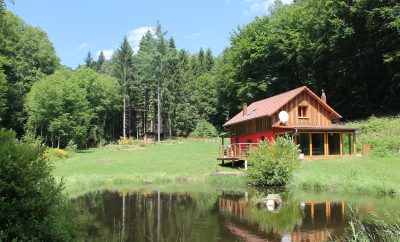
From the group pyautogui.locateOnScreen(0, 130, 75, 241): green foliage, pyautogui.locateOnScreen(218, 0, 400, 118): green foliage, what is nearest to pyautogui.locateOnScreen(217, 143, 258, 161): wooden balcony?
pyautogui.locateOnScreen(218, 0, 400, 118): green foliage

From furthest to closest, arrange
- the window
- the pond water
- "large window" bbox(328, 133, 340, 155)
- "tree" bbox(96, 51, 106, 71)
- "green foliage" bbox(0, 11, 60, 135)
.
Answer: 1. "tree" bbox(96, 51, 106, 71)
2. "green foliage" bbox(0, 11, 60, 135)
3. "large window" bbox(328, 133, 340, 155)
4. the window
5. the pond water

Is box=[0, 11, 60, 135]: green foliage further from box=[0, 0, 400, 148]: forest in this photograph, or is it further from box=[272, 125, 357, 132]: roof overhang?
box=[272, 125, 357, 132]: roof overhang

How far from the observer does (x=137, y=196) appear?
78.6 ft

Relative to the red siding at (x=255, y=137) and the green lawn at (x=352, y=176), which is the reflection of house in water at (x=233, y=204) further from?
the red siding at (x=255, y=137)

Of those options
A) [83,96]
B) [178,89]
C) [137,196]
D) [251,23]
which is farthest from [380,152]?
[178,89]

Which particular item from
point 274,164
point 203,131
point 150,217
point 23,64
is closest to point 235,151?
point 274,164

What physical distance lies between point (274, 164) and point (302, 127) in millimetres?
10032

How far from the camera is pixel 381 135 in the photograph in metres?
36.4

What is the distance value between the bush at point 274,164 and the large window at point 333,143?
45.7 ft

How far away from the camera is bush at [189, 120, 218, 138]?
7244 centimetres

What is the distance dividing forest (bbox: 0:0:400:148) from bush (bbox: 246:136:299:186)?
60.5 ft

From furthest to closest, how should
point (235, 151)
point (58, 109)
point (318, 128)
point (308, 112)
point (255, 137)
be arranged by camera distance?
point (58, 109)
point (255, 137)
point (308, 112)
point (235, 151)
point (318, 128)

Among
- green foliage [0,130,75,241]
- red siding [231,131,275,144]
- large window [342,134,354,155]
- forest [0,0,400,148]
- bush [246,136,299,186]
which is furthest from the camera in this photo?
forest [0,0,400,148]

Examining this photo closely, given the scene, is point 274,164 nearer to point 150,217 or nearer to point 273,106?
point 150,217
